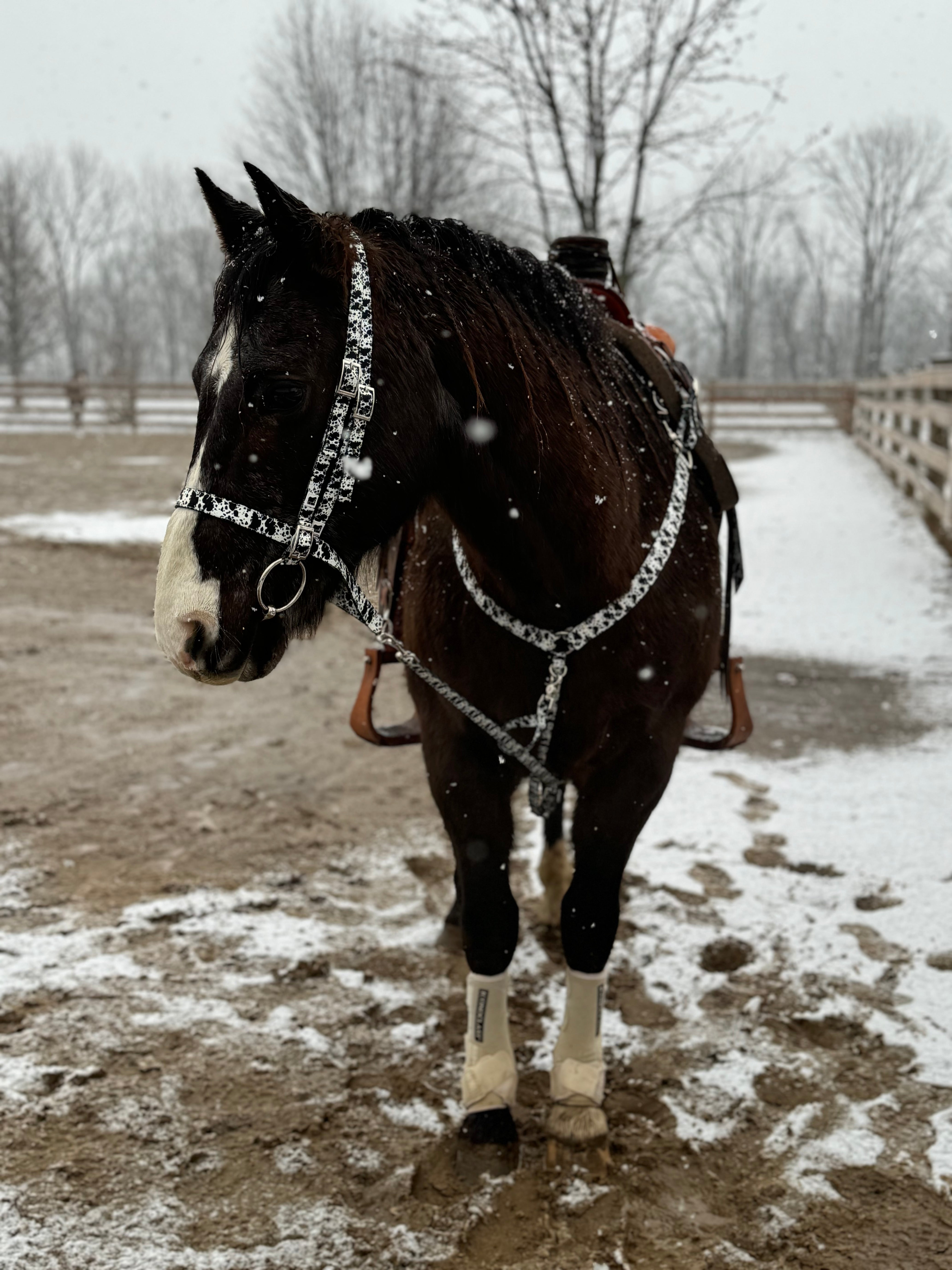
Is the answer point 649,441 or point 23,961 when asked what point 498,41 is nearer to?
point 649,441

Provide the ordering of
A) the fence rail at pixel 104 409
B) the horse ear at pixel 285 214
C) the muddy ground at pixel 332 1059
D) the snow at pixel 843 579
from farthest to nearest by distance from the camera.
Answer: the fence rail at pixel 104 409 < the snow at pixel 843 579 < the muddy ground at pixel 332 1059 < the horse ear at pixel 285 214

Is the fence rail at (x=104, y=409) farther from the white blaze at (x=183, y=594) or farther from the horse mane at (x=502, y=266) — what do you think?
the white blaze at (x=183, y=594)

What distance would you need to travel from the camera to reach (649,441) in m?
2.23

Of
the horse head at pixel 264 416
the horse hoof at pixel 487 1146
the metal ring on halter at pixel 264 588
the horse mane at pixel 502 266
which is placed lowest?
the horse hoof at pixel 487 1146

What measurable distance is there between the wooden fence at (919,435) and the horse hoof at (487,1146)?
284 inches

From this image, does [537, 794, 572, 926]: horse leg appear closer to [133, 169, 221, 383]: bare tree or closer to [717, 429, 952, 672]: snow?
[717, 429, 952, 672]: snow

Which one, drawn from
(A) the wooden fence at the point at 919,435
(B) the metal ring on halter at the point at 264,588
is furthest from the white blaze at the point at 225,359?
(A) the wooden fence at the point at 919,435

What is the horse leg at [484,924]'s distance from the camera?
2186 mm

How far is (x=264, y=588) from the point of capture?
157cm

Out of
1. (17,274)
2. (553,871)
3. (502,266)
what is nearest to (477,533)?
(502,266)

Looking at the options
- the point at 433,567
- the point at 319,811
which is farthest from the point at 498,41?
the point at 433,567

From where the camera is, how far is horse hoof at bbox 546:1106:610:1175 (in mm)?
2213

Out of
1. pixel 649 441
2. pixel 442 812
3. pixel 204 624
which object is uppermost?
pixel 649 441

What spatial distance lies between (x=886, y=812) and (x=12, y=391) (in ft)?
111
